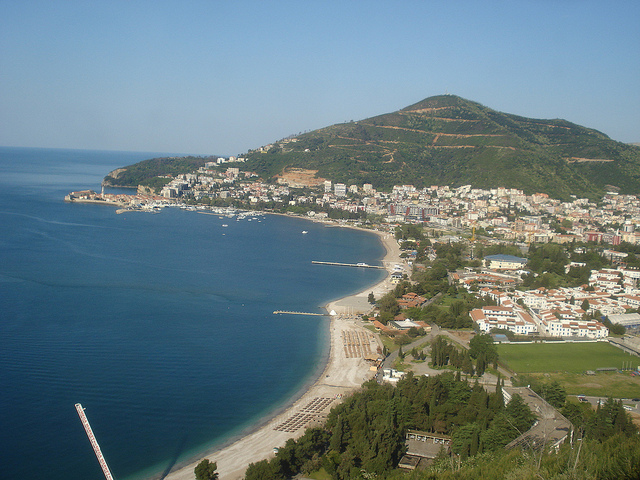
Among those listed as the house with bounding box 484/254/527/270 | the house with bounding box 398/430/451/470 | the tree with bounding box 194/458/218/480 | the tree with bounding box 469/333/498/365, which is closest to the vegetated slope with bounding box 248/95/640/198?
the house with bounding box 484/254/527/270

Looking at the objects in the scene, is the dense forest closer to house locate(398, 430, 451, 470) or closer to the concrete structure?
house locate(398, 430, 451, 470)

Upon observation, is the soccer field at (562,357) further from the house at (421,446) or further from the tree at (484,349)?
the house at (421,446)

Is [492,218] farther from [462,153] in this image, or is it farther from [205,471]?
[205,471]

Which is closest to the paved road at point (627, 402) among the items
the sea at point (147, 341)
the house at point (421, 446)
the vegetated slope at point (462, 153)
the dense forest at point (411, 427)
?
the dense forest at point (411, 427)

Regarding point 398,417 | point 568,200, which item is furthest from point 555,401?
point 568,200

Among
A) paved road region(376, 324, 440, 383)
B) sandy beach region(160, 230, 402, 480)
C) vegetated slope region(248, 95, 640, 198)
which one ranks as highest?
vegetated slope region(248, 95, 640, 198)
